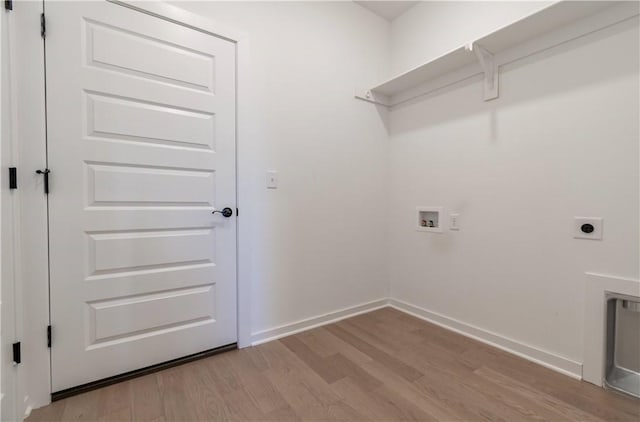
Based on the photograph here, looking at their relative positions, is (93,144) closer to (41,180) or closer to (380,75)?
(41,180)

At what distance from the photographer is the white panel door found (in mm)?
1448

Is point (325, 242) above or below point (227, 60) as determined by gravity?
below

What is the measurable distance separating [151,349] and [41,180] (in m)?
1.05

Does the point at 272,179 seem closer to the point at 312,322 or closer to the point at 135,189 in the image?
the point at 135,189

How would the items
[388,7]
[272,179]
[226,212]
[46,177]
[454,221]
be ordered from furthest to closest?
[388,7]
[454,221]
[272,179]
[226,212]
[46,177]

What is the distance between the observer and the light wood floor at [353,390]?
1.34 meters

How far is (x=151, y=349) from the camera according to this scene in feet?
5.49

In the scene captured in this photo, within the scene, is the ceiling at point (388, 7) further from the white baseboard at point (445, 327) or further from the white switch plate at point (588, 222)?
the white baseboard at point (445, 327)

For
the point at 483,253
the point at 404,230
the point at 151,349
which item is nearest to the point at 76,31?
the point at 151,349

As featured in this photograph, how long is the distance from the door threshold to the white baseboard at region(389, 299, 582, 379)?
5.03ft

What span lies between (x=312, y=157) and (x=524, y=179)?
144cm

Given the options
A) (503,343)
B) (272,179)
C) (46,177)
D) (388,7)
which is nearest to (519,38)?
(388,7)

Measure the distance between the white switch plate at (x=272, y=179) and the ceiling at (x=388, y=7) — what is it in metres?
1.70

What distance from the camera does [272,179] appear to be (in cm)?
208
